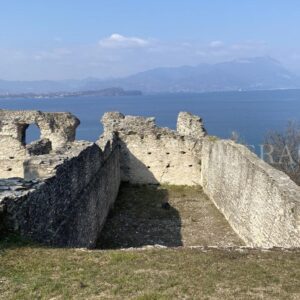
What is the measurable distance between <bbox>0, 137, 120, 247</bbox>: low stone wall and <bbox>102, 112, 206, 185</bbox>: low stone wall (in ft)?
21.2

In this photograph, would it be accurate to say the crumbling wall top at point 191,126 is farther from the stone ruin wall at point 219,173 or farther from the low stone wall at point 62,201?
the low stone wall at point 62,201

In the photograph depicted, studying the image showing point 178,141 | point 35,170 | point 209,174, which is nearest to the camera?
point 35,170

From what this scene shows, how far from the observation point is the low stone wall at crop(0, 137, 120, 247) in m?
9.56

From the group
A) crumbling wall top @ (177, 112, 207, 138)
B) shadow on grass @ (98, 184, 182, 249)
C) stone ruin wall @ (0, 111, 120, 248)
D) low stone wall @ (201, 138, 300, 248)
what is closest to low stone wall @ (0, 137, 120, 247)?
stone ruin wall @ (0, 111, 120, 248)

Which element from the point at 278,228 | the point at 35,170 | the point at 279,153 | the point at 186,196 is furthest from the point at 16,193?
the point at 279,153

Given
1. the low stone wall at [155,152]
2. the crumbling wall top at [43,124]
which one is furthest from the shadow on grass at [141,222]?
the crumbling wall top at [43,124]

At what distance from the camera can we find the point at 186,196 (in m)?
23.5

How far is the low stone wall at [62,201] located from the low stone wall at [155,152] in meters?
6.47

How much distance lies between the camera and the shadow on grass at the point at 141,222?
1672 cm

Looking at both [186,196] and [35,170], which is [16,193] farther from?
[186,196]

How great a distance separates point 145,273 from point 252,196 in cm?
818

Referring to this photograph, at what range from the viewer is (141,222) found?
750 inches

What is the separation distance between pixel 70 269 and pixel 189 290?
2.08 meters

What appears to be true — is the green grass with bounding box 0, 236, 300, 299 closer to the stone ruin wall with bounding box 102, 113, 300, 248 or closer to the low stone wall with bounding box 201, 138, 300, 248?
the low stone wall with bounding box 201, 138, 300, 248
